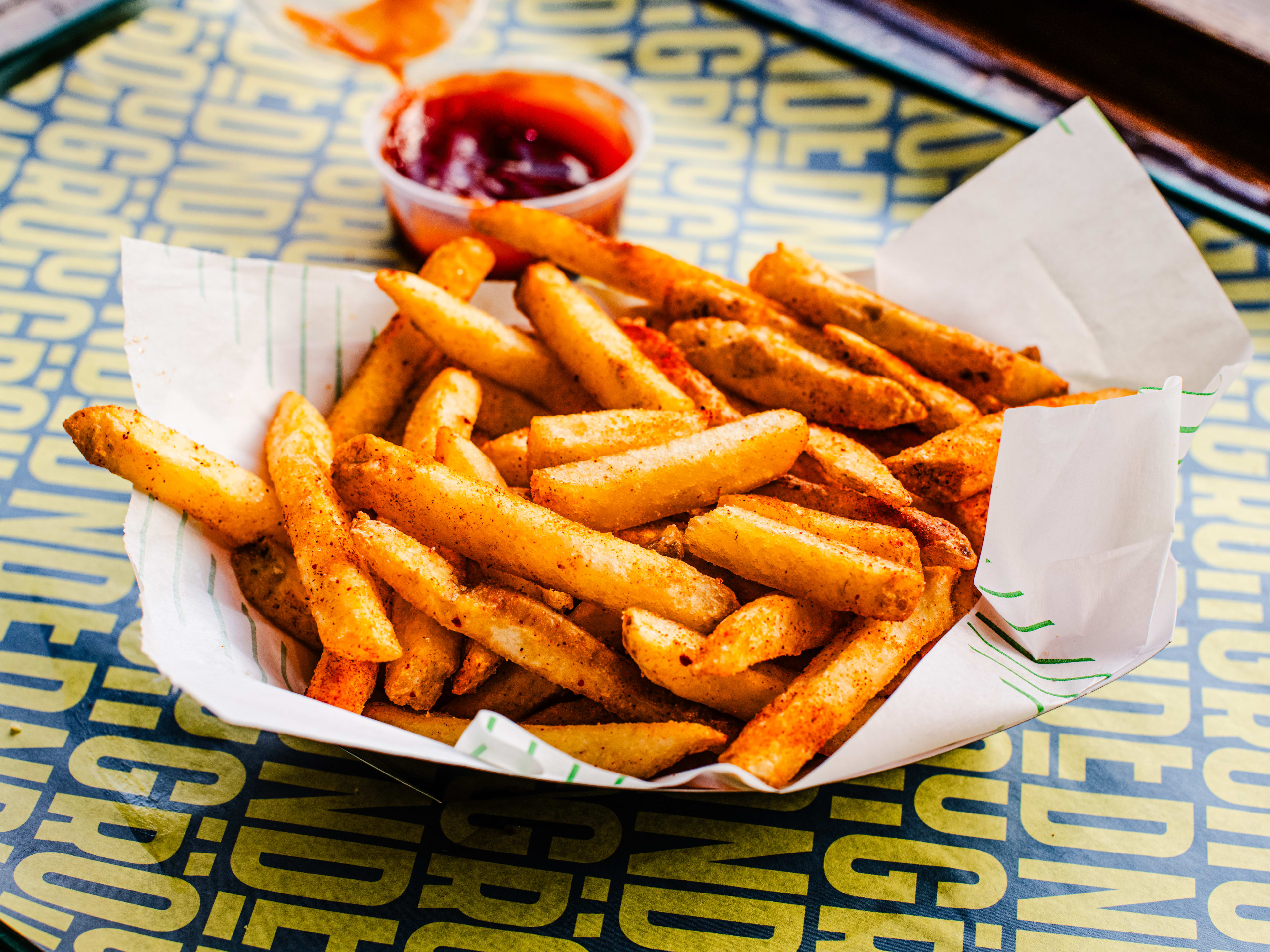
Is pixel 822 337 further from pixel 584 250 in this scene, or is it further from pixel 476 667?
pixel 476 667

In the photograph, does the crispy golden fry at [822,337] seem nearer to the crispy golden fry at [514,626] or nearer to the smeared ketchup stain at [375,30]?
the crispy golden fry at [514,626]

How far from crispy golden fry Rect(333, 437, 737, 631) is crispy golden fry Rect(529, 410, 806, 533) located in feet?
0.16

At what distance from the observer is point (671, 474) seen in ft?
5.50

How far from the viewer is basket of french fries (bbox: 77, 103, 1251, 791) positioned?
1.53m

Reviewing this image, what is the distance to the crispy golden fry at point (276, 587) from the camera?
180 cm

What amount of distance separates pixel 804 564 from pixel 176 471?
3.54ft

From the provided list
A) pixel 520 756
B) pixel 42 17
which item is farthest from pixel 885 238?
pixel 42 17

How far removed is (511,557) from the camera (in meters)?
1.59

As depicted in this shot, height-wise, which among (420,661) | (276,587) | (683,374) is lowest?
(276,587)

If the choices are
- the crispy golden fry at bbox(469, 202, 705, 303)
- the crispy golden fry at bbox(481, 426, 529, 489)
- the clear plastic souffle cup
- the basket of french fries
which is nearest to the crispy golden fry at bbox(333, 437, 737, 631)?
the basket of french fries

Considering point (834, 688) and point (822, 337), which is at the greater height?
point (822, 337)

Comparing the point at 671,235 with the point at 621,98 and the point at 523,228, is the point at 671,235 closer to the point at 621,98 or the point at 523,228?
the point at 621,98

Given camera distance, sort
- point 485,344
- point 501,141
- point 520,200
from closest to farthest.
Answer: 1. point 485,344
2. point 520,200
3. point 501,141

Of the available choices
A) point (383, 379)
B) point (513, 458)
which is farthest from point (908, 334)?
point (383, 379)
